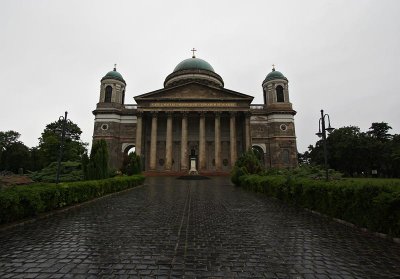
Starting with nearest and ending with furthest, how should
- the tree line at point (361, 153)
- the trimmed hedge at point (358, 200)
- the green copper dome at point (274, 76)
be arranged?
the trimmed hedge at point (358, 200)
the tree line at point (361, 153)
the green copper dome at point (274, 76)

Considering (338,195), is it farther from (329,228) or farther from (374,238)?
(374,238)

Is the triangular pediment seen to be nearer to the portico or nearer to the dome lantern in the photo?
the portico

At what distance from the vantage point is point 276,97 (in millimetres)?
45219

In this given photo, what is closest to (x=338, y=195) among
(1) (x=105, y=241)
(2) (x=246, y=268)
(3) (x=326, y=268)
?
(3) (x=326, y=268)

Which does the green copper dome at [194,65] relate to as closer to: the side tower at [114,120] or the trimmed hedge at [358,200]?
the side tower at [114,120]

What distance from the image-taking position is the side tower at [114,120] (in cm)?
4319

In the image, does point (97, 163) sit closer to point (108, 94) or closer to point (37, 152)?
point (108, 94)

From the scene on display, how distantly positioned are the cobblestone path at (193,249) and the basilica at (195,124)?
98.7 feet

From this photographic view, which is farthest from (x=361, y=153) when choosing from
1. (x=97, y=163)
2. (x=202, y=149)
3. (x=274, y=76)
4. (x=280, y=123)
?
(x=97, y=163)

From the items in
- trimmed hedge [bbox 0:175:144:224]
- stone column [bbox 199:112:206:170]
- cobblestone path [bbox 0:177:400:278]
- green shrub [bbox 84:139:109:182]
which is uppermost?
stone column [bbox 199:112:206:170]

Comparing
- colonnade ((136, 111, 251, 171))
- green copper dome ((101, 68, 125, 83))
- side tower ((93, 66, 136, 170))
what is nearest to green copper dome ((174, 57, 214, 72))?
green copper dome ((101, 68, 125, 83))

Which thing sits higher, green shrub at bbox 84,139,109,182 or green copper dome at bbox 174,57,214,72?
green copper dome at bbox 174,57,214,72

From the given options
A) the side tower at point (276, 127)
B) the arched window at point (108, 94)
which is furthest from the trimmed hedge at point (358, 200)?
the arched window at point (108, 94)

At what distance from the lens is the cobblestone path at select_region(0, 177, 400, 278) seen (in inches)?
156
